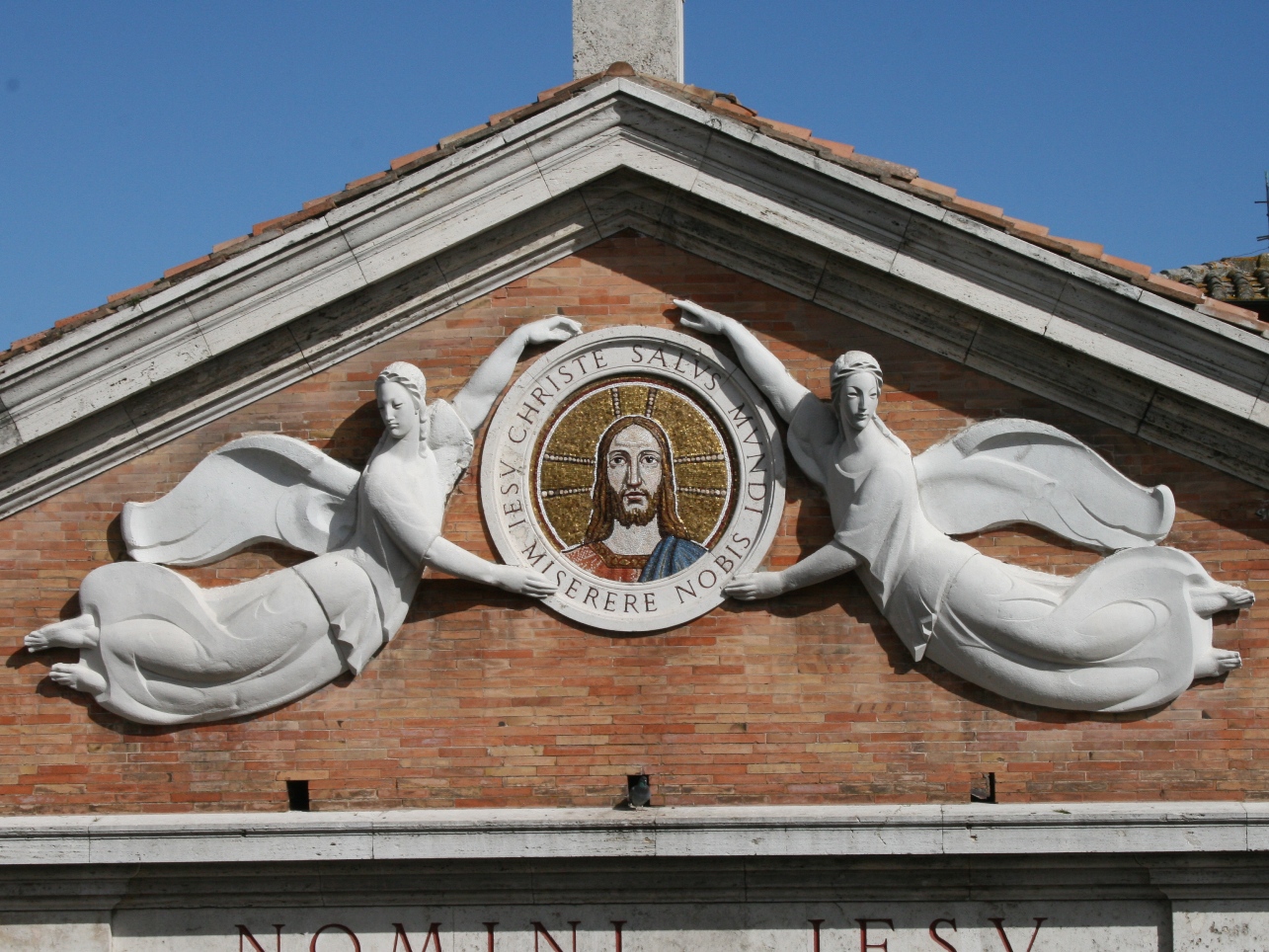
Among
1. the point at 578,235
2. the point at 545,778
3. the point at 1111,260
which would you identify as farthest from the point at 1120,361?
the point at 545,778

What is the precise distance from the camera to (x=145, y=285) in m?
9.85

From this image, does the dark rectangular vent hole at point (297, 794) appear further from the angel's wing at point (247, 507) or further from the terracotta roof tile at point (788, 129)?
the terracotta roof tile at point (788, 129)

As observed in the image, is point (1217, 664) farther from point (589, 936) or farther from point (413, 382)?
point (413, 382)

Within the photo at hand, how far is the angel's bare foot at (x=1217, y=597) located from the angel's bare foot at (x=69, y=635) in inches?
235

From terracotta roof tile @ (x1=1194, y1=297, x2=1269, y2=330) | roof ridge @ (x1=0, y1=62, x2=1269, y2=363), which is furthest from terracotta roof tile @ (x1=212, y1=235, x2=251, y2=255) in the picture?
terracotta roof tile @ (x1=1194, y1=297, x2=1269, y2=330)

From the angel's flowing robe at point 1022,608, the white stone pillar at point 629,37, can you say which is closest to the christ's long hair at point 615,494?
the angel's flowing robe at point 1022,608

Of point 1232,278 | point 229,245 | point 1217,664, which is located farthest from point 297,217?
point 1232,278

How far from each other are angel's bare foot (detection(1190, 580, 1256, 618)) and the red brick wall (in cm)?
13

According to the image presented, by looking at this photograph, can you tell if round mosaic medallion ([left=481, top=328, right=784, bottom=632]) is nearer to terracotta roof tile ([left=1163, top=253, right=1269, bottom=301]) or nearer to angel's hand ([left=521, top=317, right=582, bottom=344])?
angel's hand ([left=521, top=317, right=582, bottom=344])

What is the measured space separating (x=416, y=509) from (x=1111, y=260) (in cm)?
398

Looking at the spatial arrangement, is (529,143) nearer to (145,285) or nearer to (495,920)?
(145,285)

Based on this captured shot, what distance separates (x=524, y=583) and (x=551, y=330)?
1411mm

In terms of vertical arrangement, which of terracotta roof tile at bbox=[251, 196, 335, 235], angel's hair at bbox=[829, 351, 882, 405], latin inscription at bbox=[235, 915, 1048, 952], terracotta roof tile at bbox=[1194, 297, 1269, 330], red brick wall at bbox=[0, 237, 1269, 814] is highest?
terracotta roof tile at bbox=[251, 196, 335, 235]

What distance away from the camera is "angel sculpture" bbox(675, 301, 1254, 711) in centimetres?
923
